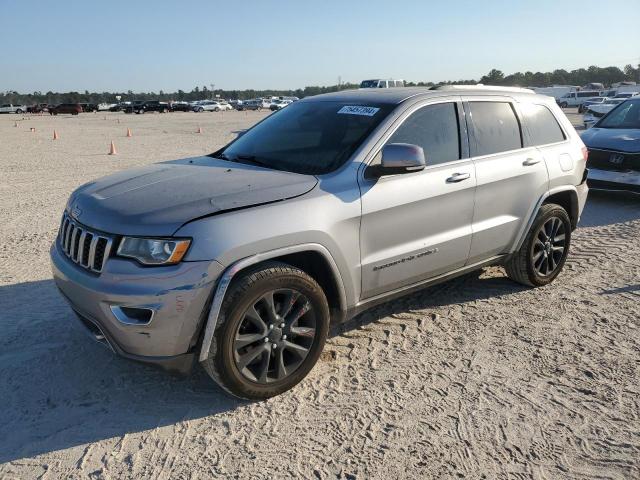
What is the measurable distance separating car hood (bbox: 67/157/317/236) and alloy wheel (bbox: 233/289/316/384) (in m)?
0.60

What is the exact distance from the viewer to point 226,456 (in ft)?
9.50

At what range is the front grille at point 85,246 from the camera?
3135 mm

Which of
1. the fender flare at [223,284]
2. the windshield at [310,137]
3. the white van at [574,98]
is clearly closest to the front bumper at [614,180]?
the windshield at [310,137]

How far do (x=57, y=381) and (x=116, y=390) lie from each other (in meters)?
0.43

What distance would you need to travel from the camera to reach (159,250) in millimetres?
2969

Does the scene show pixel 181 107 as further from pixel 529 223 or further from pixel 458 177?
pixel 458 177

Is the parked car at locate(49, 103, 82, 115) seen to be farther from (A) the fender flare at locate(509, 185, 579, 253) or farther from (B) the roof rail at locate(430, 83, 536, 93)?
(A) the fender flare at locate(509, 185, 579, 253)

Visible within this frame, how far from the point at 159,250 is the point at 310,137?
64.4 inches

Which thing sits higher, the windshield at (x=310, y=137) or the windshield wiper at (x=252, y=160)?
the windshield at (x=310, y=137)

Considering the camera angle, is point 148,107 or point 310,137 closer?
point 310,137

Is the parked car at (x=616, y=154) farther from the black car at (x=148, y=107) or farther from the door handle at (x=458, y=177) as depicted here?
the black car at (x=148, y=107)

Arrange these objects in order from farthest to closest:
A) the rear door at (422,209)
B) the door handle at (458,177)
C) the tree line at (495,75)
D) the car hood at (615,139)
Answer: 1. the tree line at (495,75)
2. the car hood at (615,139)
3. the door handle at (458,177)
4. the rear door at (422,209)

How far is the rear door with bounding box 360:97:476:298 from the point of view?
369 cm

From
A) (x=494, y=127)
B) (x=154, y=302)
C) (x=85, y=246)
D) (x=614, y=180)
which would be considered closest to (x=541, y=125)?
(x=494, y=127)
